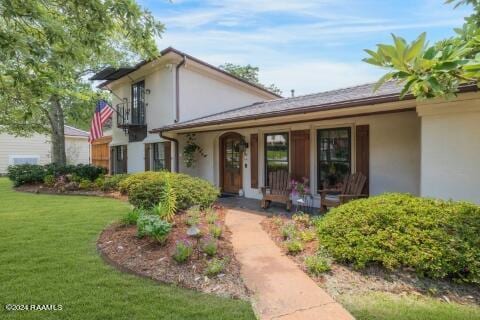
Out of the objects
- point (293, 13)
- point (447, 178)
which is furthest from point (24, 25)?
point (293, 13)

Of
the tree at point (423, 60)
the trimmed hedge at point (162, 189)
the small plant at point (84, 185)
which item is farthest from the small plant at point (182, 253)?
the small plant at point (84, 185)

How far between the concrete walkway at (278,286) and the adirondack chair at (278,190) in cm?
252

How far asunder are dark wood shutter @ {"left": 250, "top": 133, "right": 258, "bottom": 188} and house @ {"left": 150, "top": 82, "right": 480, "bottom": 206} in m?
0.03

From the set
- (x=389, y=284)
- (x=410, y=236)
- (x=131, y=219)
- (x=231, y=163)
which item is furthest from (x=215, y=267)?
(x=231, y=163)

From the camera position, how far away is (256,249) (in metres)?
5.14

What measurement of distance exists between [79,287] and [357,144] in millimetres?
6272

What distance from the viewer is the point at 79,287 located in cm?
371

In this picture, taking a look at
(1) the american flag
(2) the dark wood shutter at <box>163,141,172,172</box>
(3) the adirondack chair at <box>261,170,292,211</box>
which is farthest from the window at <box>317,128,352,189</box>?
(1) the american flag

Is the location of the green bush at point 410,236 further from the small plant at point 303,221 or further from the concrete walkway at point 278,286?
the small plant at point 303,221

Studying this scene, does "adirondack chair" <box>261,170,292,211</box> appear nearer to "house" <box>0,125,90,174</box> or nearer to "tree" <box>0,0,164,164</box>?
"tree" <box>0,0,164,164</box>

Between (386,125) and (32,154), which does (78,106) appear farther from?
(386,125)

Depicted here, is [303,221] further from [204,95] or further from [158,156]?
[158,156]

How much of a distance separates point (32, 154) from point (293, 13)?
956 inches

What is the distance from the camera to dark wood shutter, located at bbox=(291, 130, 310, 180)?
28.7 ft
